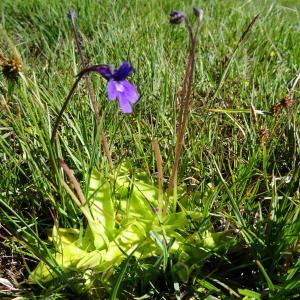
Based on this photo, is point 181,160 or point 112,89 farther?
point 181,160

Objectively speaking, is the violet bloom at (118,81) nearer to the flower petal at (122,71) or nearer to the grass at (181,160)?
the flower petal at (122,71)

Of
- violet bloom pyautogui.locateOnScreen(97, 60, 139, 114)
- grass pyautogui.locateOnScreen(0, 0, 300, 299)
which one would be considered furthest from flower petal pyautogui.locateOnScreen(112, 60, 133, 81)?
grass pyautogui.locateOnScreen(0, 0, 300, 299)

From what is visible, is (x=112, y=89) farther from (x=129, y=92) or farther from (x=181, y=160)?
(x=181, y=160)

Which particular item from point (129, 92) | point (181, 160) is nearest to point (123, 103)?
point (129, 92)

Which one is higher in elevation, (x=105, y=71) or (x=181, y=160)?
(x=105, y=71)

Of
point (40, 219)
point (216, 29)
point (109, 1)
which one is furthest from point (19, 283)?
point (109, 1)

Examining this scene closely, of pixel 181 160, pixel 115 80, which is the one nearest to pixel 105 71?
pixel 115 80

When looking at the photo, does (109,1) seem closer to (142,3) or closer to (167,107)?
(142,3)

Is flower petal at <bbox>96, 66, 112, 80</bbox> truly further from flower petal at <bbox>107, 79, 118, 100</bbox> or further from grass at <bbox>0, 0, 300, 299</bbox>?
grass at <bbox>0, 0, 300, 299</bbox>

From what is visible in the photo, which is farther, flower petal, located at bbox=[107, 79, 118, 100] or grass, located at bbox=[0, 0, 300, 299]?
grass, located at bbox=[0, 0, 300, 299]
